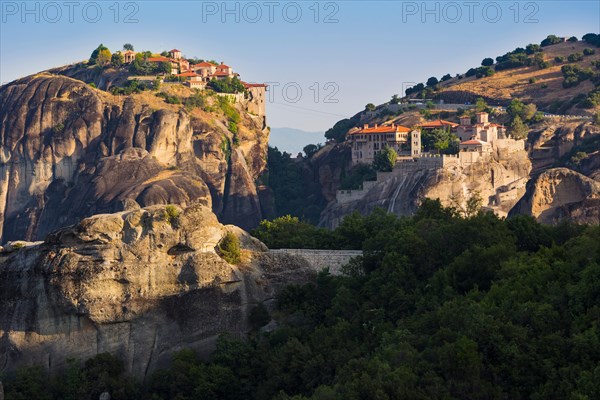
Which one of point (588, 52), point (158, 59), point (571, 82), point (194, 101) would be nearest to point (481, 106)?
point (571, 82)

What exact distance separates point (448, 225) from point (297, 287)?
6.08 metres

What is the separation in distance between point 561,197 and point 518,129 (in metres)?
17.5

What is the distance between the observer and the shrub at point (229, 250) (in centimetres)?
5581

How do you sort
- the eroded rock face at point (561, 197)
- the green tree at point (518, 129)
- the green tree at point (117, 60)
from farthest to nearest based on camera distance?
the green tree at point (117, 60) < the green tree at point (518, 129) < the eroded rock face at point (561, 197)

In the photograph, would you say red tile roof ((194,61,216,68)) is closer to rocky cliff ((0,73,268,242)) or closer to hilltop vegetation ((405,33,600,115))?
rocky cliff ((0,73,268,242))

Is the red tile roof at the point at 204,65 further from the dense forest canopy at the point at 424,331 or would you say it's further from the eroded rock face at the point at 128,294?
the eroded rock face at the point at 128,294

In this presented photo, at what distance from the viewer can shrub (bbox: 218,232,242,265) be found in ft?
183

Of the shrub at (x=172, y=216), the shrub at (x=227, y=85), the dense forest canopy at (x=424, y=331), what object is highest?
the shrub at (x=227, y=85)

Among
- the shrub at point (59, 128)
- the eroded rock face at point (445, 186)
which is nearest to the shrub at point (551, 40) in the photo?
the eroded rock face at point (445, 186)

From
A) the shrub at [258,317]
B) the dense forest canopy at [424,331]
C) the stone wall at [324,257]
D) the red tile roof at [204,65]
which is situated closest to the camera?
the dense forest canopy at [424,331]

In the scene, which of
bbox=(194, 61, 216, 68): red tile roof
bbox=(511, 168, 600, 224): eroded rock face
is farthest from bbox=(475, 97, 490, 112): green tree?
bbox=(194, 61, 216, 68): red tile roof

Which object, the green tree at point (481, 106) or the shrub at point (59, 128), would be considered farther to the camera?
the shrub at point (59, 128)

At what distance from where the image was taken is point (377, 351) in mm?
Answer: 48062

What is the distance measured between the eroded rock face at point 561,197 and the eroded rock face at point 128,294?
43580mm
